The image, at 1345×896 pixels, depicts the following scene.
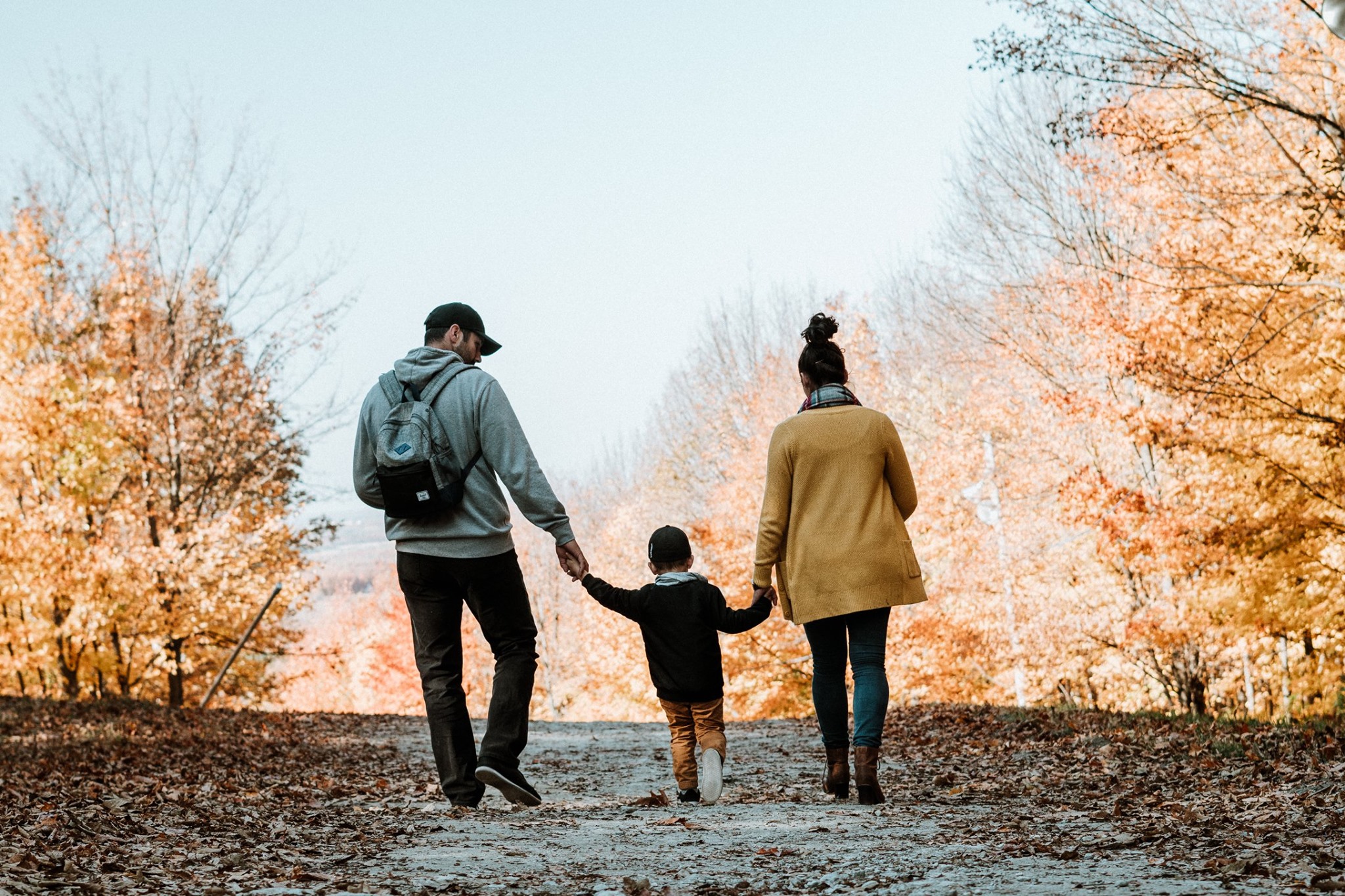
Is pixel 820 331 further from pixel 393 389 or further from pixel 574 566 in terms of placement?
pixel 393 389

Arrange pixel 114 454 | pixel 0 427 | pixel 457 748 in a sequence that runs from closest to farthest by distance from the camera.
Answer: pixel 457 748 < pixel 0 427 < pixel 114 454

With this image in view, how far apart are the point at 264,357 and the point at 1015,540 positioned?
1473cm

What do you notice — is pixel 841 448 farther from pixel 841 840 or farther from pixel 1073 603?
pixel 1073 603

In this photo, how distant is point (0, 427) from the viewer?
15141 millimetres

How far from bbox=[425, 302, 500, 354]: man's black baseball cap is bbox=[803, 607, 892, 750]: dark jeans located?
2.04 m

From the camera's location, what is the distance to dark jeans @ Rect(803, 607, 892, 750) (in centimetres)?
493

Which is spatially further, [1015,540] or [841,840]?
[1015,540]

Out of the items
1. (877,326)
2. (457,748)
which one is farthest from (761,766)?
(877,326)

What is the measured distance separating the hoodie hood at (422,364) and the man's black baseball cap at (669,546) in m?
1.30

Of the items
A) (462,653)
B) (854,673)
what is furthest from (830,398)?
(462,653)

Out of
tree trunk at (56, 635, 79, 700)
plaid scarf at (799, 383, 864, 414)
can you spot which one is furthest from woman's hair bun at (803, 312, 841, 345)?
tree trunk at (56, 635, 79, 700)

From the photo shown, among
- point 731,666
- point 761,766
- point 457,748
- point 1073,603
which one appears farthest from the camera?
point 731,666

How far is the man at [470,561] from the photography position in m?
4.86

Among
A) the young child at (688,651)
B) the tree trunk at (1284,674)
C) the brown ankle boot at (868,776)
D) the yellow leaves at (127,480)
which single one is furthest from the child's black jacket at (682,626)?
the tree trunk at (1284,674)
